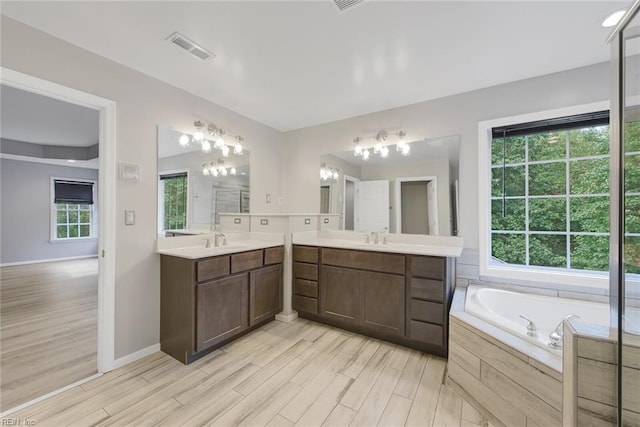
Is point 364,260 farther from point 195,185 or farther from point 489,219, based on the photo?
point 195,185

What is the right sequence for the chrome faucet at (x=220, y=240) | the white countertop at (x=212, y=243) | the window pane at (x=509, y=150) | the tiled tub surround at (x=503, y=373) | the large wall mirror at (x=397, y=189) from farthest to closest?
the chrome faucet at (x=220, y=240)
the large wall mirror at (x=397, y=189)
the window pane at (x=509, y=150)
the white countertop at (x=212, y=243)
the tiled tub surround at (x=503, y=373)

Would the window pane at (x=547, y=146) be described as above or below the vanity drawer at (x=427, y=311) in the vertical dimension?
above

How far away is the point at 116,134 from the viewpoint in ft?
6.82

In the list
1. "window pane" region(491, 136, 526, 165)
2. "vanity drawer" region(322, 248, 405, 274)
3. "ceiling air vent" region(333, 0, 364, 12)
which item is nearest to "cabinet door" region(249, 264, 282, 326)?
"vanity drawer" region(322, 248, 405, 274)

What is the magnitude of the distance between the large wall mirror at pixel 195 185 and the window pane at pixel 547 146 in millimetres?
3168

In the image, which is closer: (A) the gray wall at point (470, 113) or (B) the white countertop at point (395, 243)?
(A) the gray wall at point (470, 113)

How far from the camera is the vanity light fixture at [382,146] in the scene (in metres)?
2.91

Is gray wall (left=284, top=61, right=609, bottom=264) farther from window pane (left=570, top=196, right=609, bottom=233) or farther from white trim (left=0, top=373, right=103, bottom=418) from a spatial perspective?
→ white trim (left=0, top=373, right=103, bottom=418)

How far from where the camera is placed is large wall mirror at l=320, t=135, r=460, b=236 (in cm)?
270

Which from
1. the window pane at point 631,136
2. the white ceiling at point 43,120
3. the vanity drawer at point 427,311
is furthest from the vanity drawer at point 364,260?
the white ceiling at point 43,120

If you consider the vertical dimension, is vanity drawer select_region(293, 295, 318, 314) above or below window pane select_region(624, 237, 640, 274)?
below

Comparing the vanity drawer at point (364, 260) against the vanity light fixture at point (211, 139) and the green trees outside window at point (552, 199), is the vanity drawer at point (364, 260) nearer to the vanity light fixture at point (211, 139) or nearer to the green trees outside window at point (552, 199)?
the green trees outside window at point (552, 199)

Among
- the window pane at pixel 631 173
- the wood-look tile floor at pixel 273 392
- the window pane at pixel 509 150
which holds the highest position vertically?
the window pane at pixel 509 150

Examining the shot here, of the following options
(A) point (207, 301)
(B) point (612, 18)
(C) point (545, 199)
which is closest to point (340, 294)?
(A) point (207, 301)
